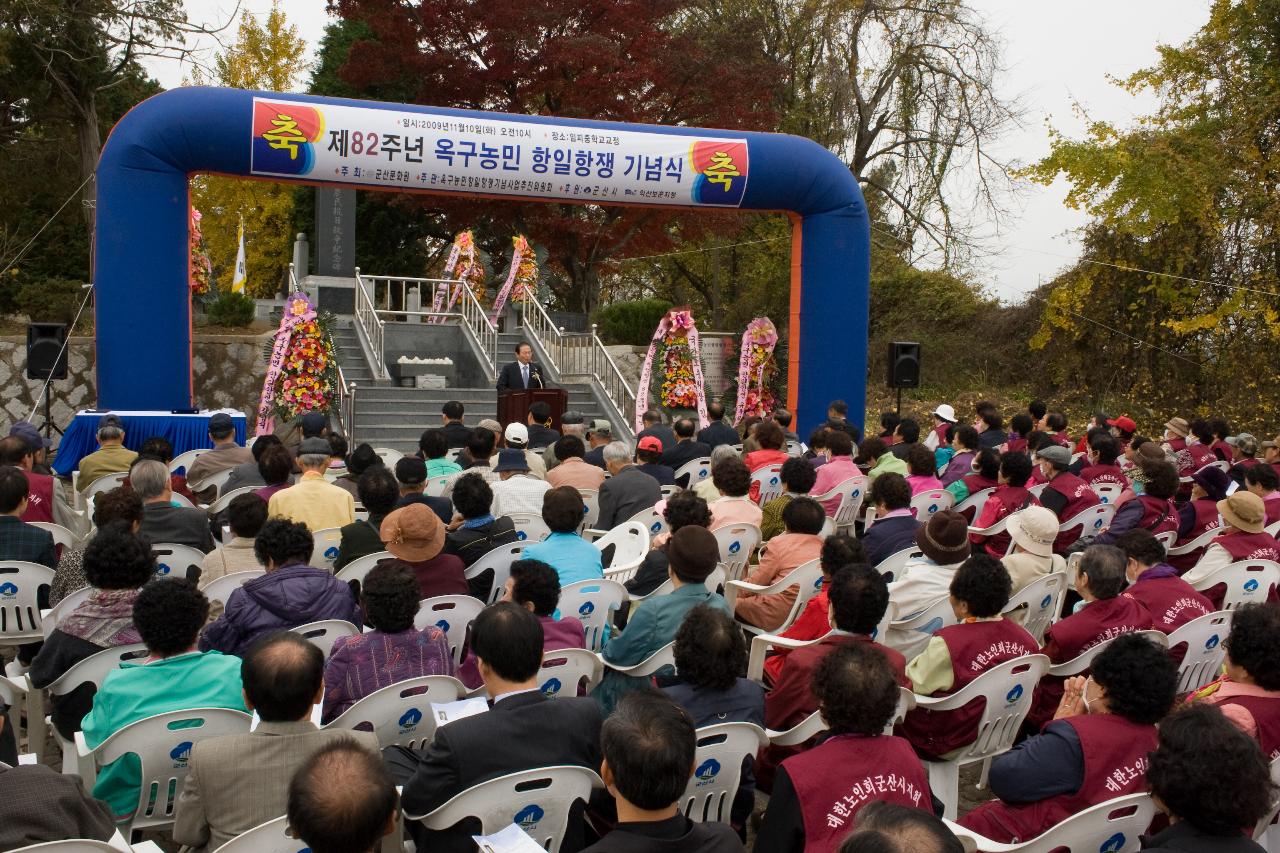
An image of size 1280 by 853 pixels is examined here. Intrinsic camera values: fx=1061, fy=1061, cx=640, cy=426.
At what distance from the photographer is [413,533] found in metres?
4.69

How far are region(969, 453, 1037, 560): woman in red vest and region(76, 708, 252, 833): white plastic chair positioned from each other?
495cm

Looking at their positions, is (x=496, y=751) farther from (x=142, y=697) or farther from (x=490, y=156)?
(x=490, y=156)

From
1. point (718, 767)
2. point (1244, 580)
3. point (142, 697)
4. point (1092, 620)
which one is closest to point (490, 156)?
point (1244, 580)

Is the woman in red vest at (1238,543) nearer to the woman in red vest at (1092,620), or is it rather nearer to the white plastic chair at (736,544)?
the woman in red vest at (1092,620)

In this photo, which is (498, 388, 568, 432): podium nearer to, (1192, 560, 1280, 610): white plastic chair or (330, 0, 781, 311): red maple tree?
(330, 0, 781, 311): red maple tree

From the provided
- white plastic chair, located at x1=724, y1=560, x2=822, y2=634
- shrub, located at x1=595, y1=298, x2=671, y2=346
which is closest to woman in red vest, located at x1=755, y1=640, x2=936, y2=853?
white plastic chair, located at x1=724, y1=560, x2=822, y2=634

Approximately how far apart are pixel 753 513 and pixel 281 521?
2.87m

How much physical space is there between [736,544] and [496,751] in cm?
347

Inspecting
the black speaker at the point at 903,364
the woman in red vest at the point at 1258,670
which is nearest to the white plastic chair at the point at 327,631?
the woman in red vest at the point at 1258,670

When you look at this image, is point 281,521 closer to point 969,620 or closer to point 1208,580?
point 969,620

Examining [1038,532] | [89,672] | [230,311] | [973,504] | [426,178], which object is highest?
[426,178]

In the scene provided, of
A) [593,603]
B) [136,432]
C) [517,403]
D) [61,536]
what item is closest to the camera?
[593,603]

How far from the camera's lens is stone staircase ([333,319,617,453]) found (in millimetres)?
14203

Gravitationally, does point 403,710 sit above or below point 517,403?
below
